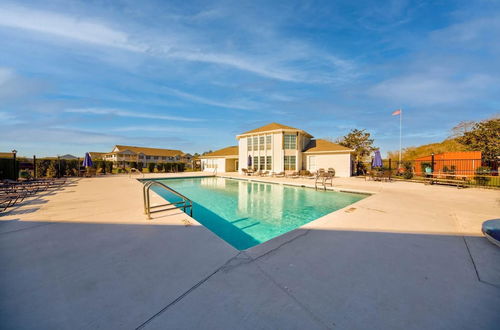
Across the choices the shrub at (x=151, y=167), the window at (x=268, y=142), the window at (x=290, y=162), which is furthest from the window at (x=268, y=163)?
the shrub at (x=151, y=167)

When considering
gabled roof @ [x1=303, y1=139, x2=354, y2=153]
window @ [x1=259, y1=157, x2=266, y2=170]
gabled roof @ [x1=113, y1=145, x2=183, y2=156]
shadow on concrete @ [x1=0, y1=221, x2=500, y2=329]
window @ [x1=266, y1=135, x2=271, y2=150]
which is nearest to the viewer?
shadow on concrete @ [x1=0, y1=221, x2=500, y2=329]

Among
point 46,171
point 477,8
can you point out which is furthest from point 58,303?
point 46,171

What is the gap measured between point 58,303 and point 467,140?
1339 inches

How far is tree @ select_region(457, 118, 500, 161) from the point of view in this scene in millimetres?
18697

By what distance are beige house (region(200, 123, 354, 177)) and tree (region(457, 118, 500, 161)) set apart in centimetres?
1422

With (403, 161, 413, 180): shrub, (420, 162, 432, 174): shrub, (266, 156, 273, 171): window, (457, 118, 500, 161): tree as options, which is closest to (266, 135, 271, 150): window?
(266, 156, 273, 171): window

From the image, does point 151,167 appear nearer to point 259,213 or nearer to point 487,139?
point 259,213

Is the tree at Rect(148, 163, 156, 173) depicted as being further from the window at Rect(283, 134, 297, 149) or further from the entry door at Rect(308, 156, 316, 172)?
the entry door at Rect(308, 156, 316, 172)

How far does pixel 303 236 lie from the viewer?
3980 mm

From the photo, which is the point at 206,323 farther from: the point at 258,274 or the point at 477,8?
the point at 477,8

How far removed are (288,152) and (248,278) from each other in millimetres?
20898

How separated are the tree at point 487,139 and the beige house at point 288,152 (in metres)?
14.2

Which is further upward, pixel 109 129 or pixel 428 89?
pixel 428 89

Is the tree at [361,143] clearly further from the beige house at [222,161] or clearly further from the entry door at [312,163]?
the beige house at [222,161]
